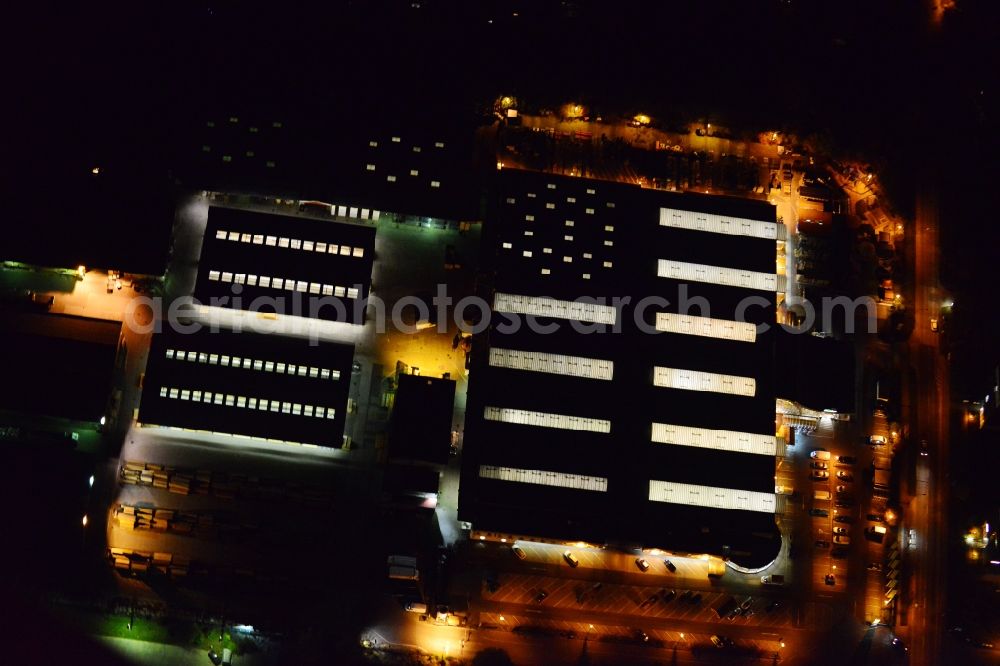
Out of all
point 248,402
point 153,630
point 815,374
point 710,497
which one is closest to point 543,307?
point 710,497

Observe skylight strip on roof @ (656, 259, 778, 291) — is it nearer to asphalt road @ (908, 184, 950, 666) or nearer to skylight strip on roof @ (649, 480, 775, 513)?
asphalt road @ (908, 184, 950, 666)

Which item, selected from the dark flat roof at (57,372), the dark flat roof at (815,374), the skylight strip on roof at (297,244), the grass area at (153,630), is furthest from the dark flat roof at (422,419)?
the dark flat roof at (815,374)

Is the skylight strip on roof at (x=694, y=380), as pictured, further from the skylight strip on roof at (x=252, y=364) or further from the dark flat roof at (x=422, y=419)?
the skylight strip on roof at (x=252, y=364)

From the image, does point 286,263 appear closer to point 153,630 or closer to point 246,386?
point 246,386

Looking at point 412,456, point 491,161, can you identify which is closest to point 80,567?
point 412,456

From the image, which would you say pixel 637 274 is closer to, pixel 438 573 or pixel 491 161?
pixel 491 161
